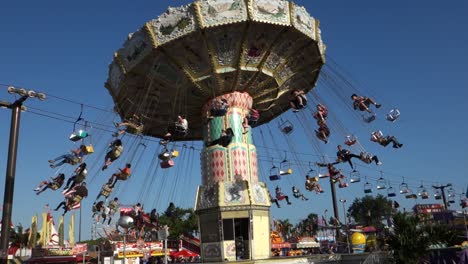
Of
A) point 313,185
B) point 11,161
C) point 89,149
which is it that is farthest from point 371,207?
point 11,161

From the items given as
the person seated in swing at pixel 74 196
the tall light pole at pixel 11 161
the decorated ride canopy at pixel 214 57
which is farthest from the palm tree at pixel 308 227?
the tall light pole at pixel 11 161

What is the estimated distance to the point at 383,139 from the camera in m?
20.8

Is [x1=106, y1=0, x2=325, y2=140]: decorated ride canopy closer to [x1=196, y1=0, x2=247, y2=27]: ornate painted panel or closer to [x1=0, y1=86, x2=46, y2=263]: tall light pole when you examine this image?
[x1=196, y1=0, x2=247, y2=27]: ornate painted panel

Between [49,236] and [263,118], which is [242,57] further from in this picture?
[49,236]

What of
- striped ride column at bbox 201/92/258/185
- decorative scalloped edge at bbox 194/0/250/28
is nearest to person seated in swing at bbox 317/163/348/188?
striped ride column at bbox 201/92/258/185

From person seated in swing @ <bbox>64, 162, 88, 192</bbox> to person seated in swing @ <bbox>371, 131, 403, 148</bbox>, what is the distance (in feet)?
44.5

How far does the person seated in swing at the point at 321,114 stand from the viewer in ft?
69.7

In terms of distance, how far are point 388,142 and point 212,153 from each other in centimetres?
863

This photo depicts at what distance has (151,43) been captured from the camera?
726 inches

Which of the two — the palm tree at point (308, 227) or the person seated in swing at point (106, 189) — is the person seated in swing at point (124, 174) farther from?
the palm tree at point (308, 227)

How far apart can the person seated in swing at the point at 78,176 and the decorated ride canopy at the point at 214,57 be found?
4962 millimetres

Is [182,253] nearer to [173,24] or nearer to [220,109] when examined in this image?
[220,109]

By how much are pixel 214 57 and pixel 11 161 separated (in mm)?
9592

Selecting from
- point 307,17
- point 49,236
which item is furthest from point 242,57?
point 49,236
